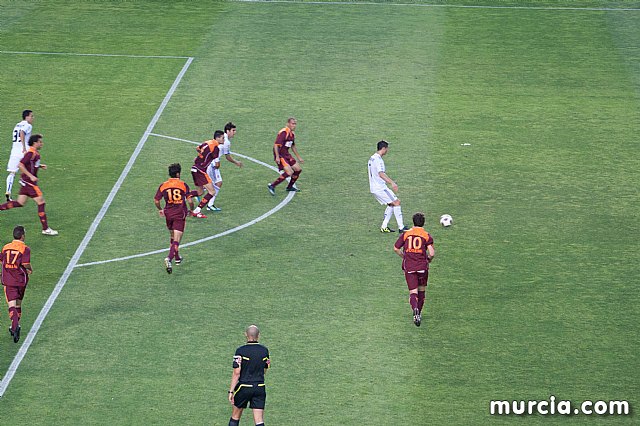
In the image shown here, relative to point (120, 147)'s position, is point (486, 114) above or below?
above

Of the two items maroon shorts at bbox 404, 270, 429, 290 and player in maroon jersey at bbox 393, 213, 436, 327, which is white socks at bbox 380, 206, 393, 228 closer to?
player in maroon jersey at bbox 393, 213, 436, 327

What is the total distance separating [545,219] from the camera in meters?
25.1

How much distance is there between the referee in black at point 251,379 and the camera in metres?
15.5

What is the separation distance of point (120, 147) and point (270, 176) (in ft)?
14.6

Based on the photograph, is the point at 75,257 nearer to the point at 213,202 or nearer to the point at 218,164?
the point at 213,202

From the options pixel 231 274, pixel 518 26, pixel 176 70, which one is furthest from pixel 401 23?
pixel 231 274

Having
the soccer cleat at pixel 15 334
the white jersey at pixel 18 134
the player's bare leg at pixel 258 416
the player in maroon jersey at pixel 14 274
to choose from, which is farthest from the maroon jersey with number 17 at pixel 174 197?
the player's bare leg at pixel 258 416

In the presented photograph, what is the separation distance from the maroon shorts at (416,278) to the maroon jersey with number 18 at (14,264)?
659 cm

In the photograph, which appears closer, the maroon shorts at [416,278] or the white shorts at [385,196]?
the maroon shorts at [416,278]

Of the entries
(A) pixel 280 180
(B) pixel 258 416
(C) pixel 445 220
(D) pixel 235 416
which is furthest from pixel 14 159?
(B) pixel 258 416

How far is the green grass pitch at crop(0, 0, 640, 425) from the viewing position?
18.0 m

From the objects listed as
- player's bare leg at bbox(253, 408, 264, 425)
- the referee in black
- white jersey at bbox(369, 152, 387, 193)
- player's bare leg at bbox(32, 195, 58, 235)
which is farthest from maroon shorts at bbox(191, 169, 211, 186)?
player's bare leg at bbox(253, 408, 264, 425)

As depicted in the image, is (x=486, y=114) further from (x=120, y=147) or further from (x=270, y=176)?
(x=120, y=147)

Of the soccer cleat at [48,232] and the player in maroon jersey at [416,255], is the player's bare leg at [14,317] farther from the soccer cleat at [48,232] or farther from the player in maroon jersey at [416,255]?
the player in maroon jersey at [416,255]
